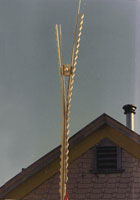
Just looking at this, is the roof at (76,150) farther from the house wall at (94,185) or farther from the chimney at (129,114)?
the chimney at (129,114)

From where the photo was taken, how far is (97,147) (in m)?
9.11

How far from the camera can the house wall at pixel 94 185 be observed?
8680 mm

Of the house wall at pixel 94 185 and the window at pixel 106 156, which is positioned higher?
the window at pixel 106 156

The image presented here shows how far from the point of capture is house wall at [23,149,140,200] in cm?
868

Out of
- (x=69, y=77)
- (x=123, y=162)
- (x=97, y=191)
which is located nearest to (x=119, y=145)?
(x=123, y=162)

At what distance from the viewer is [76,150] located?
8.90 meters

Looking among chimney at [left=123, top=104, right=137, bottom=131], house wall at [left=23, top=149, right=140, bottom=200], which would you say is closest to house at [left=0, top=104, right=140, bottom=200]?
house wall at [left=23, top=149, right=140, bottom=200]

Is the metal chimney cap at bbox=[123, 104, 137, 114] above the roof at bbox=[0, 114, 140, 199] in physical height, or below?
above

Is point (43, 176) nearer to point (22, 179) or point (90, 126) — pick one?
point (22, 179)

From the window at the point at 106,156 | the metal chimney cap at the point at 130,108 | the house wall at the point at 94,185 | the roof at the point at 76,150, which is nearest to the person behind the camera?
the house wall at the point at 94,185

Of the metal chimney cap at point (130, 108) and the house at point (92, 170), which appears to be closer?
the house at point (92, 170)

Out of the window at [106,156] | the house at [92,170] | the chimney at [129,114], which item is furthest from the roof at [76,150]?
the chimney at [129,114]

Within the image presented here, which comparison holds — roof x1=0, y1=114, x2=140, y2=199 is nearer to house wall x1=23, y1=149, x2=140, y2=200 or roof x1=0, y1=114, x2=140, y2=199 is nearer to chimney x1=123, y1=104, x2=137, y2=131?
house wall x1=23, y1=149, x2=140, y2=200

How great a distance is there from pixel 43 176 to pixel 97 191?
89 cm
